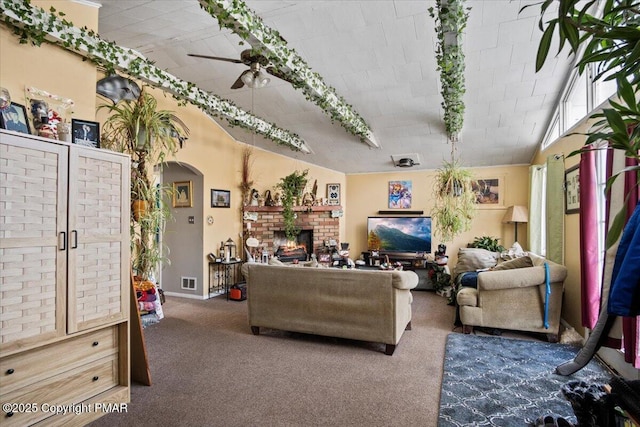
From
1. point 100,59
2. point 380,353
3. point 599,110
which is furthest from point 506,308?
point 100,59

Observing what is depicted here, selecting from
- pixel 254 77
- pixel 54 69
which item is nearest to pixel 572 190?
pixel 254 77

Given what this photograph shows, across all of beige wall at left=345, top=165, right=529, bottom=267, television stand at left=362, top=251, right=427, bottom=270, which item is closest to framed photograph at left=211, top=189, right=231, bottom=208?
beige wall at left=345, top=165, right=529, bottom=267

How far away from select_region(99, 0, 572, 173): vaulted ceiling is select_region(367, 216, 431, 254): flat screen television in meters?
1.59

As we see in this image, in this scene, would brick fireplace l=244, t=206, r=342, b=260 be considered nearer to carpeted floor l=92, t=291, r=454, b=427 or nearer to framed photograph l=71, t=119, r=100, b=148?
carpeted floor l=92, t=291, r=454, b=427

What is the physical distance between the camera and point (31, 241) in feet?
6.33

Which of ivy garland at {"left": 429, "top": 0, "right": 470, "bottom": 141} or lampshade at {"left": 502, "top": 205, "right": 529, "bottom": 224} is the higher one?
ivy garland at {"left": 429, "top": 0, "right": 470, "bottom": 141}

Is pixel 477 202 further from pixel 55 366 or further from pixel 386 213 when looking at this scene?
pixel 55 366

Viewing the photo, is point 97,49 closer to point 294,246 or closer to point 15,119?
point 15,119

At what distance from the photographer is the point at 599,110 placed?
3.00 meters

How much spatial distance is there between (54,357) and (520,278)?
411cm

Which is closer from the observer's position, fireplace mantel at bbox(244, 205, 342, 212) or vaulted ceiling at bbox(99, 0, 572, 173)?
vaulted ceiling at bbox(99, 0, 572, 173)

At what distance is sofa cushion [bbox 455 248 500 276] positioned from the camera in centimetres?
559

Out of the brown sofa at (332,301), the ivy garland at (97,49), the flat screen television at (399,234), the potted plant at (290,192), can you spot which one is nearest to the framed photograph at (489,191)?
the flat screen television at (399,234)

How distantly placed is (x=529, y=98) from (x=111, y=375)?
5.36m
